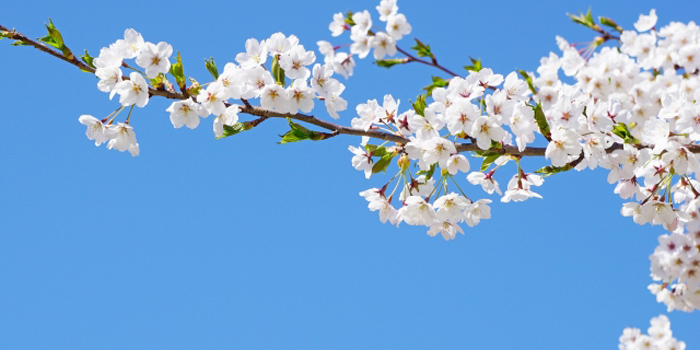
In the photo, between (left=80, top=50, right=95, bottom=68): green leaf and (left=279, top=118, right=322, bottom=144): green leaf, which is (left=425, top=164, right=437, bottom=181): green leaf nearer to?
(left=279, top=118, right=322, bottom=144): green leaf

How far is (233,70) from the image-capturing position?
9.57 feet

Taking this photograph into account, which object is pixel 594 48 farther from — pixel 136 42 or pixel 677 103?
pixel 136 42

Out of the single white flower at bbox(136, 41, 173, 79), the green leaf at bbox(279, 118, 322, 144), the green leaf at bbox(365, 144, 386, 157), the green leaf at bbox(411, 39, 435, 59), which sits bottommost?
the green leaf at bbox(279, 118, 322, 144)

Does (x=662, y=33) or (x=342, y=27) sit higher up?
(x=662, y=33)

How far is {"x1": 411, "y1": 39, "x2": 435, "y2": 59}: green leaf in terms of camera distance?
173 inches

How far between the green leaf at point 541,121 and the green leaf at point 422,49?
1641 mm

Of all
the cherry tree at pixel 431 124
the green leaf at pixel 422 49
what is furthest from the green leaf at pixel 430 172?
the green leaf at pixel 422 49

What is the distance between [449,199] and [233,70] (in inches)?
54.0

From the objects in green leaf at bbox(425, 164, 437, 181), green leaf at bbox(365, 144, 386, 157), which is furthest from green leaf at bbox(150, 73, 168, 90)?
green leaf at bbox(425, 164, 437, 181)

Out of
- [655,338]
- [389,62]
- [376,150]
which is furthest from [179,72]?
[655,338]

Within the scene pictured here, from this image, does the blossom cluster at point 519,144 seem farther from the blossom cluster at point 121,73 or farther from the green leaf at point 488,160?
the blossom cluster at point 121,73

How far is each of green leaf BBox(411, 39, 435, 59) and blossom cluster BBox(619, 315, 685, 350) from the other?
16.9 ft

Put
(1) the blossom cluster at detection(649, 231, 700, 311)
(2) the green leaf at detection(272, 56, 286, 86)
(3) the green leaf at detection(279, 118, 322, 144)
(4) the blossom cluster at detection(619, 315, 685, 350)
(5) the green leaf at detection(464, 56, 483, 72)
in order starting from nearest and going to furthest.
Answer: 1. (3) the green leaf at detection(279, 118, 322, 144)
2. (2) the green leaf at detection(272, 56, 286, 86)
3. (5) the green leaf at detection(464, 56, 483, 72)
4. (1) the blossom cluster at detection(649, 231, 700, 311)
5. (4) the blossom cluster at detection(619, 315, 685, 350)

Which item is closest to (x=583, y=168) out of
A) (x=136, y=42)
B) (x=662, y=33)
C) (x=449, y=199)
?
(x=449, y=199)
